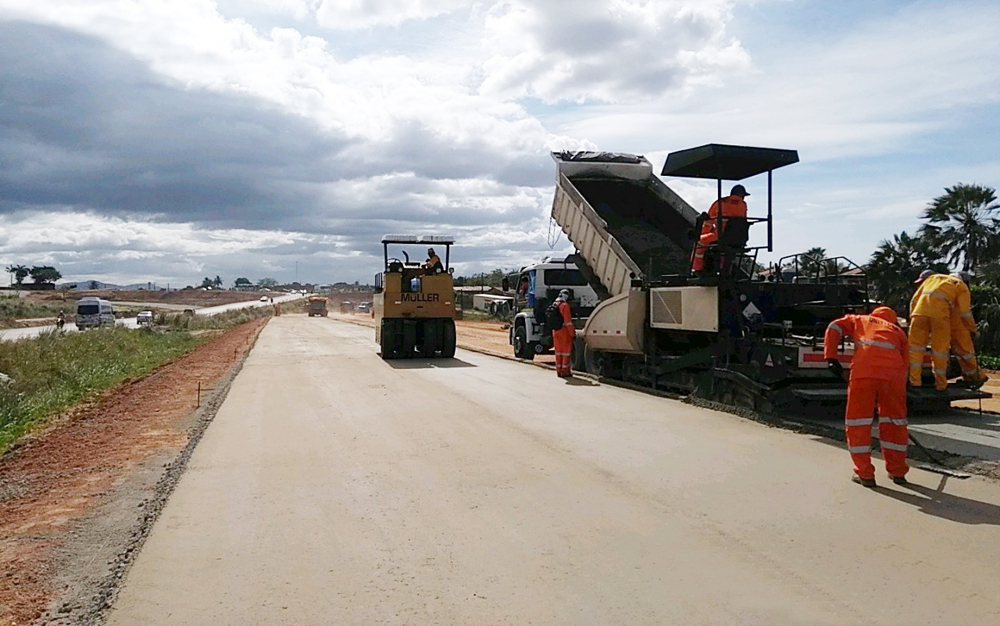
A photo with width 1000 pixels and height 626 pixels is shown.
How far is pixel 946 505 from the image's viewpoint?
619 centimetres

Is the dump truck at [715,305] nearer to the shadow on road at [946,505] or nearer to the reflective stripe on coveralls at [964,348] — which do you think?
the reflective stripe on coveralls at [964,348]

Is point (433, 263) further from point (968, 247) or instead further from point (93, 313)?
point (93, 313)

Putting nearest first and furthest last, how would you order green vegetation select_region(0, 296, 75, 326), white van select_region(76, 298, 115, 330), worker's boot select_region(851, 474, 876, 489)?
worker's boot select_region(851, 474, 876, 489) < white van select_region(76, 298, 115, 330) < green vegetation select_region(0, 296, 75, 326)

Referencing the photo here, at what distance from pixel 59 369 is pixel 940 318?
1631 cm

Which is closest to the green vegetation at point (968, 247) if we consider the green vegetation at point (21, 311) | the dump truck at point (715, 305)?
the dump truck at point (715, 305)

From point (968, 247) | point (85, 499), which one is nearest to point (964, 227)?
point (968, 247)

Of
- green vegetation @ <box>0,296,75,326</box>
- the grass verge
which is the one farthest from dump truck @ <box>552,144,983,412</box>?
green vegetation @ <box>0,296,75,326</box>

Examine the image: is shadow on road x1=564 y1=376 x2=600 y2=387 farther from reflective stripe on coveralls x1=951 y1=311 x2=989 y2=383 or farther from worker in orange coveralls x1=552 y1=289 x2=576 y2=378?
reflective stripe on coveralls x1=951 y1=311 x2=989 y2=383

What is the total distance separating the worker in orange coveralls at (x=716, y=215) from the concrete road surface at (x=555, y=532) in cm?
250

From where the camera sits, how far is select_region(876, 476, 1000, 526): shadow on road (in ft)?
19.2

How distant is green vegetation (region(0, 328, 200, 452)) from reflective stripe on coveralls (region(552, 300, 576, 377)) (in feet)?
A: 27.9

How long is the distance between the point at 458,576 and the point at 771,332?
721cm

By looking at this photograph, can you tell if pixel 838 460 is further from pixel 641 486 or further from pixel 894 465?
pixel 641 486

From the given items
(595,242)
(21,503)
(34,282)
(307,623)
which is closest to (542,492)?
(307,623)
